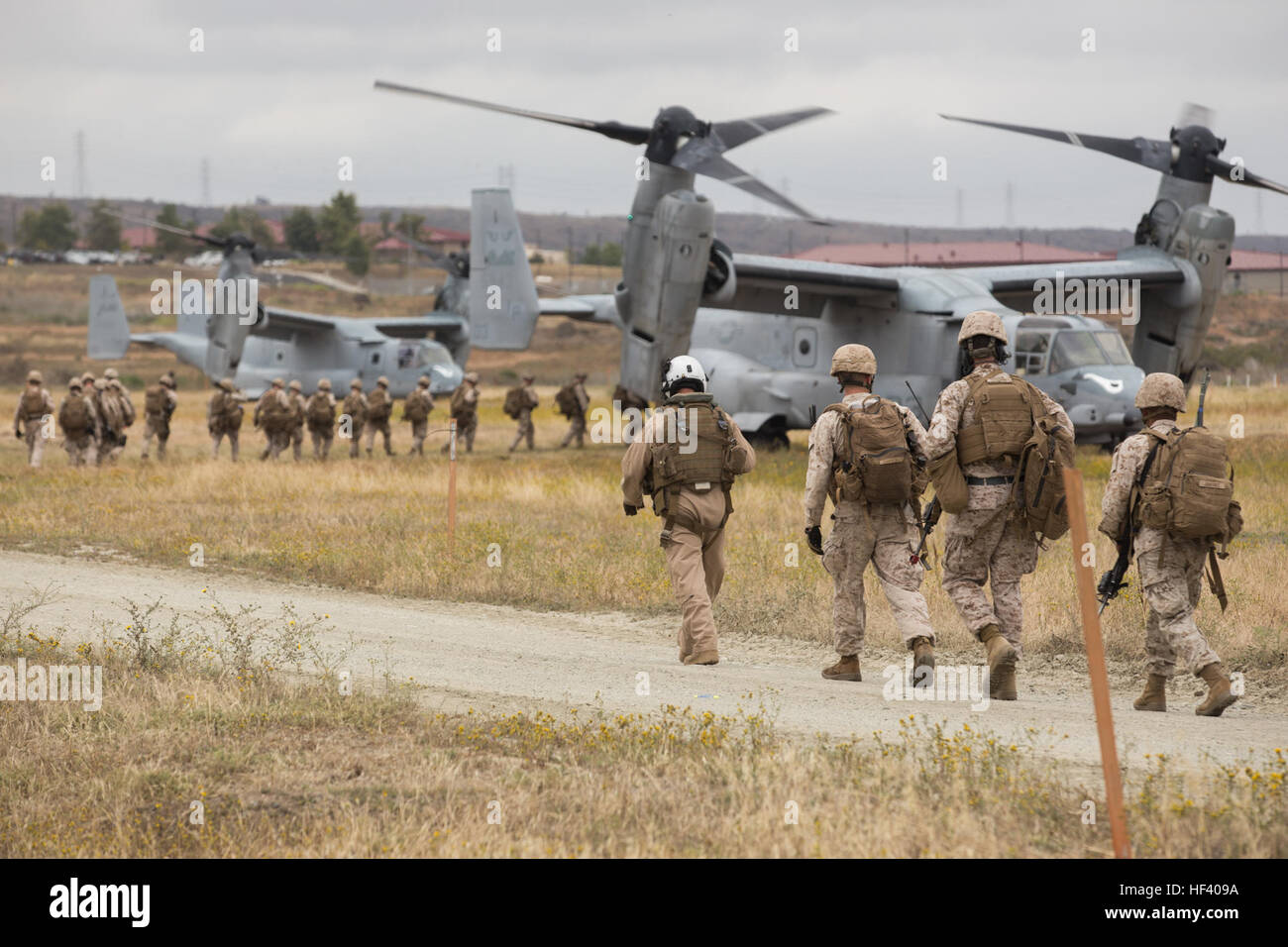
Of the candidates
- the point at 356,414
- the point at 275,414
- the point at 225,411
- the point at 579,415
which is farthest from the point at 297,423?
the point at 579,415

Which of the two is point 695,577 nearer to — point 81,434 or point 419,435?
point 81,434

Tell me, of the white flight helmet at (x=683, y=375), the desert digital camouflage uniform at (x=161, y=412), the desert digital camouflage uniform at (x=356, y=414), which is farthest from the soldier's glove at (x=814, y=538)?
the desert digital camouflage uniform at (x=356, y=414)

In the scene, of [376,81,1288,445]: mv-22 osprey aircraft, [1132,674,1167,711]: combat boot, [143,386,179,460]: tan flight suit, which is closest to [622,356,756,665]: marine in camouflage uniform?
[1132,674,1167,711]: combat boot

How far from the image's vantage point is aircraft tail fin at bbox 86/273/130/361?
4609cm

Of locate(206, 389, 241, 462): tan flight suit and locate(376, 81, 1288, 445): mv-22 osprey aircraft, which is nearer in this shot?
locate(376, 81, 1288, 445): mv-22 osprey aircraft

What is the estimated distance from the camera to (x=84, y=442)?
23.2 m

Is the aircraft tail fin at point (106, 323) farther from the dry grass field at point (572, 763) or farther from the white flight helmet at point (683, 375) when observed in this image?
the white flight helmet at point (683, 375)

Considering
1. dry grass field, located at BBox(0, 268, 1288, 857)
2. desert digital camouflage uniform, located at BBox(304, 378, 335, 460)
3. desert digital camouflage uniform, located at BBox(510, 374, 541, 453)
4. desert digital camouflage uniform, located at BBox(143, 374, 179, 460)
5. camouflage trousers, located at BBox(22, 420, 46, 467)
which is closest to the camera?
dry grass field, located at BBox(0, 268, 1288, 857)

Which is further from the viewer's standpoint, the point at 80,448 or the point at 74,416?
the point at 80,448

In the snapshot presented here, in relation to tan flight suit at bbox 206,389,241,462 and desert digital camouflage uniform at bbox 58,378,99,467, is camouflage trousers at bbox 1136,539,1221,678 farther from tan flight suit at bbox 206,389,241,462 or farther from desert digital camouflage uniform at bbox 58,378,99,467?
tan flight suit at bbox 206,389,241,462

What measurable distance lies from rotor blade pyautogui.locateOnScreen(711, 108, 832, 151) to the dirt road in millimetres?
12031

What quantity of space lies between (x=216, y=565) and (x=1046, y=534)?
28.9ft

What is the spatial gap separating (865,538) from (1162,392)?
73.5 inches
